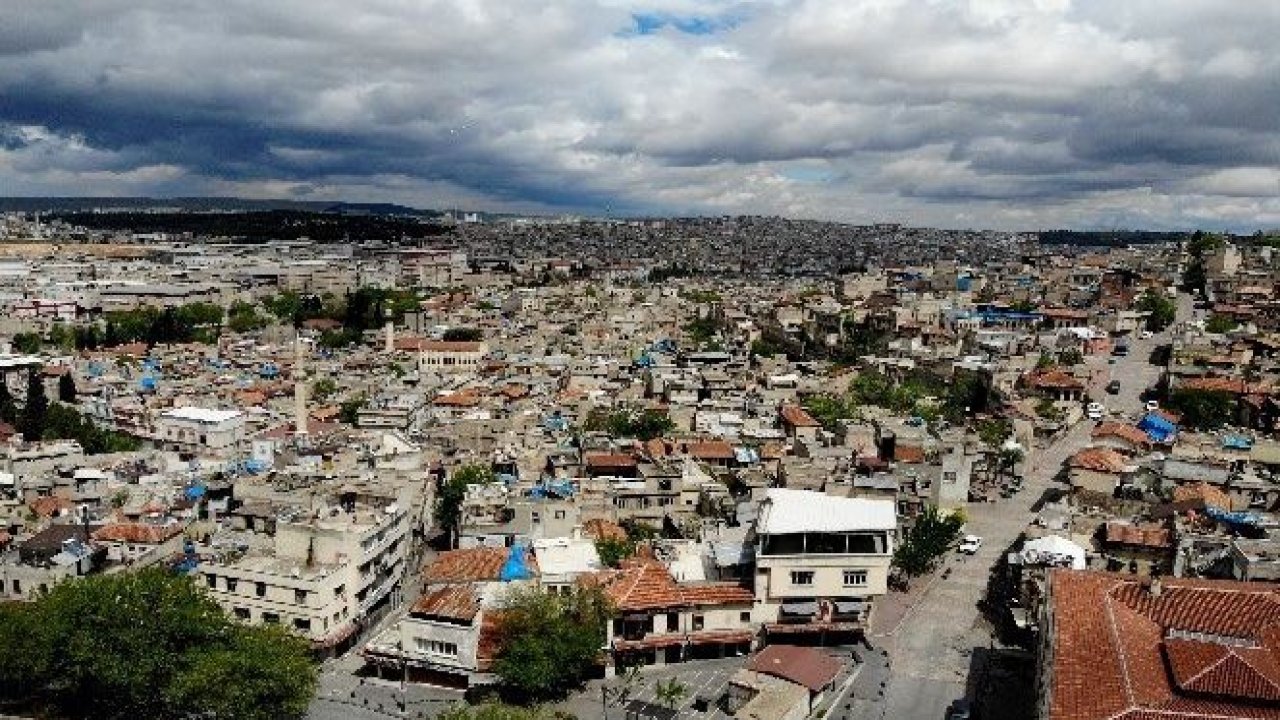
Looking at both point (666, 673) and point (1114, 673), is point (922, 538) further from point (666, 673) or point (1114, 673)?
point (1114, 673)

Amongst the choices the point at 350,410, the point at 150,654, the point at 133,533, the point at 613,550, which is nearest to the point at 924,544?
the point at 613,550

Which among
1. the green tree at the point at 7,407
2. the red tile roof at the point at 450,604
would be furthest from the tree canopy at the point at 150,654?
the green tree at the point at 7,407

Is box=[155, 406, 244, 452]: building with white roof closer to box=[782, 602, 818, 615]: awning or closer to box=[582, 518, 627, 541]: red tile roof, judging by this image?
box=[582, 518, 627, 541]: red tile roof

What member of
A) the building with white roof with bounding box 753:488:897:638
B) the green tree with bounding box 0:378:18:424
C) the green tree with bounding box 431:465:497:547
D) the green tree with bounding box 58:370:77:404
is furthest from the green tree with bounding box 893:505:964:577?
the green tree with bounding box 58:370:77:404

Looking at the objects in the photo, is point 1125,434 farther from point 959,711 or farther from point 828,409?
point 959,711

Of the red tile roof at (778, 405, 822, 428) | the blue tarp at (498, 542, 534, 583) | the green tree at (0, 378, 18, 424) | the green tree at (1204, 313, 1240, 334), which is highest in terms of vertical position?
the green tree at (1204, 313, 1240, 334)

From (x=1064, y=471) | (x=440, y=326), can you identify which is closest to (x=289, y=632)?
(x=1064, y=471)

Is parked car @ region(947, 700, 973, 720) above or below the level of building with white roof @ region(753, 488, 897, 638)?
below

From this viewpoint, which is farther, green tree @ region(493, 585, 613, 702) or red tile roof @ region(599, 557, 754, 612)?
red tile roof @ region(599, 557, 754, 612)
